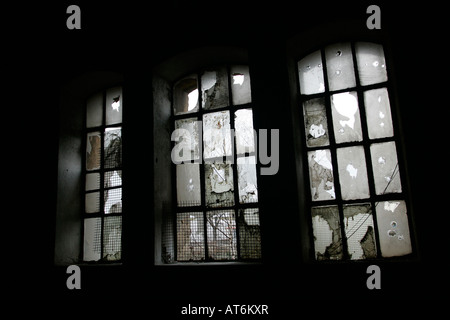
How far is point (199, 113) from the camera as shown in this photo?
255cm

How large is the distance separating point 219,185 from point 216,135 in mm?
410

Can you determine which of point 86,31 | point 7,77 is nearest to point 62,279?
point 7,77

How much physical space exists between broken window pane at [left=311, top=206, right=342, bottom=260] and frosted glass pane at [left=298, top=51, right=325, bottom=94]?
0.91m

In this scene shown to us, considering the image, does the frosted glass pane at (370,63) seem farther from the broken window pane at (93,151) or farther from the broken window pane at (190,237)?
the broken window pane at (93,151)

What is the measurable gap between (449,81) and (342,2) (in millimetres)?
864

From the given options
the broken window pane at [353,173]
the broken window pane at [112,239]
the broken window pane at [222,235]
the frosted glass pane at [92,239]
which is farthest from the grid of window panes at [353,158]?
the frosted glass pane at [92,239]

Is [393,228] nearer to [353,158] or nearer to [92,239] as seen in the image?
[353,158]

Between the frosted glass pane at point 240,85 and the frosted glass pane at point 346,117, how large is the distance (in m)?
0.67

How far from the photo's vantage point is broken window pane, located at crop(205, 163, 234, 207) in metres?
2.35

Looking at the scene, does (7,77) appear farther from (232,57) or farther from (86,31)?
(232,57)

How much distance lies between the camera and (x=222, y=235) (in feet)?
7.56

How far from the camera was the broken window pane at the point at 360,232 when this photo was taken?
6.64 ft

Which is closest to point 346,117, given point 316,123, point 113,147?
point 316,123
